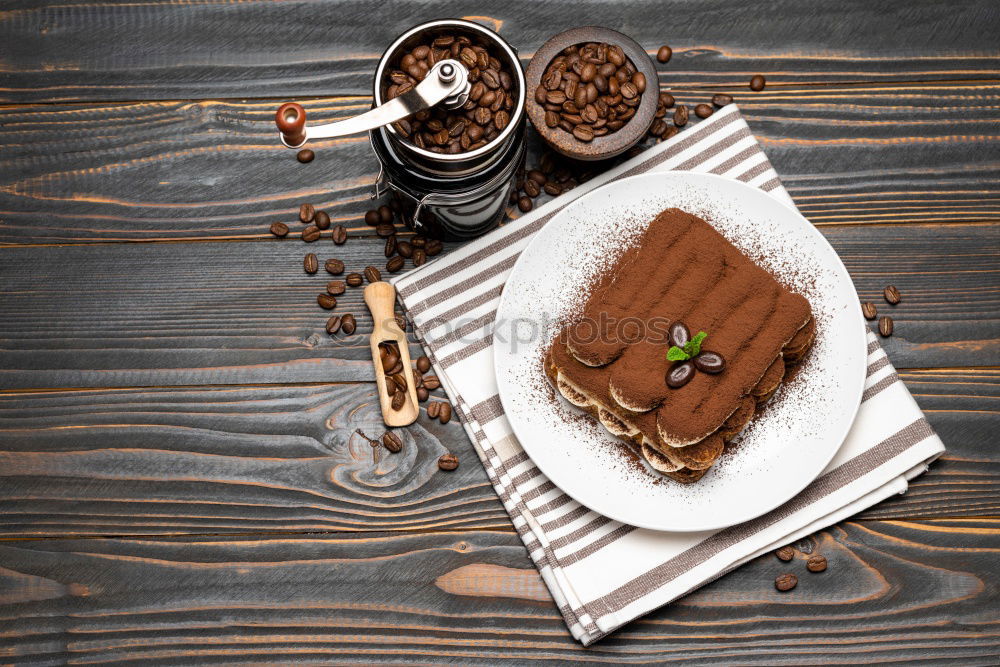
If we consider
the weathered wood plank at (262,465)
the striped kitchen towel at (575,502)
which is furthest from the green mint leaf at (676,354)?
the weathered wood plank at (262,465)

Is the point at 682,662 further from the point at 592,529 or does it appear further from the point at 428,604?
the point at 428,604

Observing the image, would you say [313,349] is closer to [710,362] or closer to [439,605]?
[439,605]

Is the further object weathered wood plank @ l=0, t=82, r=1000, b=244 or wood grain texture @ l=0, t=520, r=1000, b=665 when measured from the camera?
weathered wood plank @ l=0, t=82, r=1000, b=244

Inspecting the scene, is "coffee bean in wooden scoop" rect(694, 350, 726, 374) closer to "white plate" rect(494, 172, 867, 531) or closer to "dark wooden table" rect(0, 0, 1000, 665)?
"white plate" rect(494, 172, 867, 531)

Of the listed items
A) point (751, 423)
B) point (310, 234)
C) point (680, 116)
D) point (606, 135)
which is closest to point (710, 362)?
point (751, 423)

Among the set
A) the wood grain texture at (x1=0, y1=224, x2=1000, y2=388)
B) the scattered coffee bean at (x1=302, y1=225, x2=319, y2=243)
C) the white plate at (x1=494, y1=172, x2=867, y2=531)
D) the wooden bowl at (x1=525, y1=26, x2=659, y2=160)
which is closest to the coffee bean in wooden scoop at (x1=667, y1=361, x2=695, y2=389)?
the white plate at (x1=494, y1=172, x2=867, y2=531)

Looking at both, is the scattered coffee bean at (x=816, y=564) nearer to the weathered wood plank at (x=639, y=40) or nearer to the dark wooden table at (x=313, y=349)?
the dark wooden table at (x=313, y=349)

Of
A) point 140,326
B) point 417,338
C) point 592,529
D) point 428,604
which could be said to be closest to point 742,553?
point 592,529
